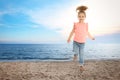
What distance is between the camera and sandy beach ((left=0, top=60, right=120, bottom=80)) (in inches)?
198

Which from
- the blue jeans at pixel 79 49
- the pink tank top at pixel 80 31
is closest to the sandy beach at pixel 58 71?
the blue jeans at pixel 79 49

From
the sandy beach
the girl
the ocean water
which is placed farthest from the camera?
the ocean water

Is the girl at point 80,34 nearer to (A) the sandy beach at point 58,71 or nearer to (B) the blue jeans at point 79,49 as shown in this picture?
(B) the blue jeans at point 79,49

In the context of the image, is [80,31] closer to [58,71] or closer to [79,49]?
[79,49]

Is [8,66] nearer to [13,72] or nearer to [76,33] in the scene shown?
[13,72]

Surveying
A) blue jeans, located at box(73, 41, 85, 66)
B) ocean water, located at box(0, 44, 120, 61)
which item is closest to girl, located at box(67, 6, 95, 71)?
blue jeans, located at box(73, 41, 85, 66)

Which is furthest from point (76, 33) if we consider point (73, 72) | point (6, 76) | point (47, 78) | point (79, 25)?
point (6, 76)

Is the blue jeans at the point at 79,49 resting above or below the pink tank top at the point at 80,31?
below

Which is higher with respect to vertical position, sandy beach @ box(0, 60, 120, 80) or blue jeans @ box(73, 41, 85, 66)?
blue jeans @ box(73, 41, 85, 66)

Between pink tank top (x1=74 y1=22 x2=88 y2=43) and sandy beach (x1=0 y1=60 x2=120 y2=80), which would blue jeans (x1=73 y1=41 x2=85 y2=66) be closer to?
pink tank top (x1=74 y1=22 x2=88 y2=43)

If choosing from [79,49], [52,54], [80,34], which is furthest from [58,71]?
[52,54]

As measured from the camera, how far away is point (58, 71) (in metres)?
5.56

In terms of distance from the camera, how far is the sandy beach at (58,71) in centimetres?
502

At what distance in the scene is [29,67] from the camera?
6.07 metres
